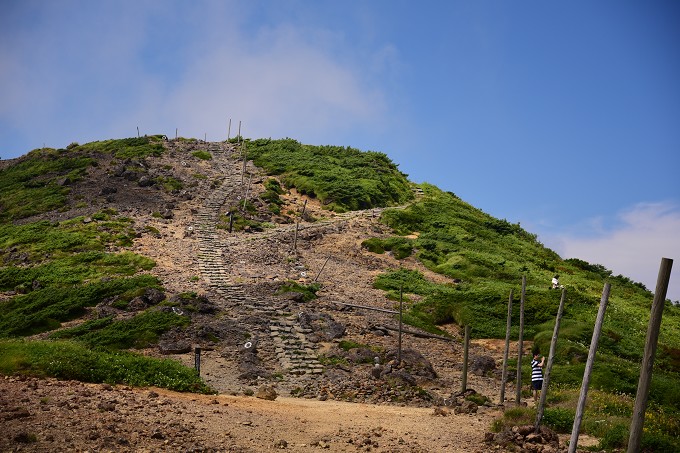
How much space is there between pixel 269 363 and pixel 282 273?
13.7 meters

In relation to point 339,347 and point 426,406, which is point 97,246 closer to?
point 339,347

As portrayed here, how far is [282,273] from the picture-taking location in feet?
133

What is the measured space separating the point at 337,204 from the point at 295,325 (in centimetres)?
3112

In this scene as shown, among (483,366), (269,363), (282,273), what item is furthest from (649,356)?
(282,273)

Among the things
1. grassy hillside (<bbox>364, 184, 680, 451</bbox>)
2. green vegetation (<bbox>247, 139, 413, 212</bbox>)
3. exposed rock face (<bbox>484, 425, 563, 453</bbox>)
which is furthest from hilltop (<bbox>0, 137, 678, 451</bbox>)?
exposed rock face (<bbox>484, 425, 563, 453</bbox>)

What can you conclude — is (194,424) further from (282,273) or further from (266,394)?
(282,273)

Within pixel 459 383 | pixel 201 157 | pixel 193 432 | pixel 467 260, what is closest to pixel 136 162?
pixel 201 157

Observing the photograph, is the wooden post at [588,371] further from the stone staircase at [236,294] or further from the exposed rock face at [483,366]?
the exposed rock face at [483,366]

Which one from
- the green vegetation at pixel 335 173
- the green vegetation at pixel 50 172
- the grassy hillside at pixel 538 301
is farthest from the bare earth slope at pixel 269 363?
the green vegetation at pixel 335 173

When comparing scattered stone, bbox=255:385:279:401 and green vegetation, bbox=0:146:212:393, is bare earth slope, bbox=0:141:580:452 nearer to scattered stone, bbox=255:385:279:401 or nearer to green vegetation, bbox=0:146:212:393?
scattered stone, bbox=255:385:279:401

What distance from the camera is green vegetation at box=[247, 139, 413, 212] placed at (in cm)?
6456

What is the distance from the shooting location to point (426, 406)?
23031mm

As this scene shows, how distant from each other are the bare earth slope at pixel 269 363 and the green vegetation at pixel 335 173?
15.7 feet

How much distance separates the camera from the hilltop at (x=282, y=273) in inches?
1062
